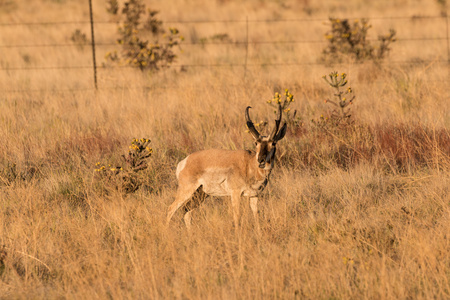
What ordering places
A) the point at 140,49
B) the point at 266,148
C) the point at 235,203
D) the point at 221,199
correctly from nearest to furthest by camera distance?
the point at 266,148 → the point at 235,203 → the point at 221,199 → the point at 140,49

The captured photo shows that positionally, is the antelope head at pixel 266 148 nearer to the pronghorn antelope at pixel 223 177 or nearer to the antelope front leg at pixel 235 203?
the pronghorn antelope at pixel 223 177

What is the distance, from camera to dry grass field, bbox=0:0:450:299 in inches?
160

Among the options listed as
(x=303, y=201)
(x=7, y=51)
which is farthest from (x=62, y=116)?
(x=7, y=51)

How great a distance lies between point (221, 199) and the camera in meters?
6.07

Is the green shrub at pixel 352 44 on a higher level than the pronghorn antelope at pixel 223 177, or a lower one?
higher

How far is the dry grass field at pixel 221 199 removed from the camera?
4062mm

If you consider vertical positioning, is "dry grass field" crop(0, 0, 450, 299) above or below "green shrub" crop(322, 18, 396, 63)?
below

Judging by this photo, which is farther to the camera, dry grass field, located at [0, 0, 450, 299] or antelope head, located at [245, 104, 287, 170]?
antelope head, located at [245, 104, 287, 170]

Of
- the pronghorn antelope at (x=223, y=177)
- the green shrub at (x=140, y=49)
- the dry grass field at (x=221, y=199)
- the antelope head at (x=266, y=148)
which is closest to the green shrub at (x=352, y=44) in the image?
the dry grass field at (x=221, y=199)

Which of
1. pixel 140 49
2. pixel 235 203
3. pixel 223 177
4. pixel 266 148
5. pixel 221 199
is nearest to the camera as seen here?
pixel 266 148

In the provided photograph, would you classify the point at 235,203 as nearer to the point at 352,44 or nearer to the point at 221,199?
the point at 221,199

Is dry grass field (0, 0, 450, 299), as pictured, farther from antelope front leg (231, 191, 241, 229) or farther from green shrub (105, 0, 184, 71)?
green shrub (105, 0, 184, 71)

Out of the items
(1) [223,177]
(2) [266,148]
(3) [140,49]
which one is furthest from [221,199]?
(3) [140,49]

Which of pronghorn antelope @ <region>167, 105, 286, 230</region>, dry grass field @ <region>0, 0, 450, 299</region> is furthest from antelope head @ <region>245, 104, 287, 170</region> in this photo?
dry grass field @ <region>0, 0, 450, 299</region>
